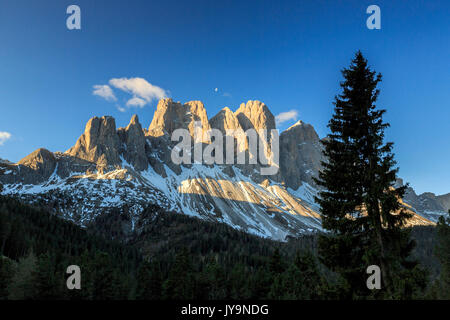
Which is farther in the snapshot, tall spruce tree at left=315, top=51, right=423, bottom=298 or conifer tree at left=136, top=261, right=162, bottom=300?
conifer tree at left=136, top=261, right=162, bottom=300

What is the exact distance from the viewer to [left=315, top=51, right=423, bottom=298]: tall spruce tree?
1494 centimetres

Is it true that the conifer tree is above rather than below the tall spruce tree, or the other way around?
below

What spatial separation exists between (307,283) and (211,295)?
24.6 m

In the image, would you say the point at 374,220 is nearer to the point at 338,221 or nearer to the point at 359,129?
the point at 338,221

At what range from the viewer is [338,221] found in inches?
663

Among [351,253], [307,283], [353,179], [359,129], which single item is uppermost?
[359,129]

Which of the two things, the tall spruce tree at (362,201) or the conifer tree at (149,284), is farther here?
the conifer tree at (149,284)

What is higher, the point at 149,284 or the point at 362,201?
the point at 362,201

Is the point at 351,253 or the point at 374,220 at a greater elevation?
the point at 374,220

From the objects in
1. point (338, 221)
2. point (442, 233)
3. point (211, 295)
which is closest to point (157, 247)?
point (211, 295)

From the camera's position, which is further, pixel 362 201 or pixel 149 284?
pixel 149 284

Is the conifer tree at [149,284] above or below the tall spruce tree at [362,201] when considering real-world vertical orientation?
below

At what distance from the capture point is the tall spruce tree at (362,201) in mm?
14938

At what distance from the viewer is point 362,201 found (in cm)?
1597
